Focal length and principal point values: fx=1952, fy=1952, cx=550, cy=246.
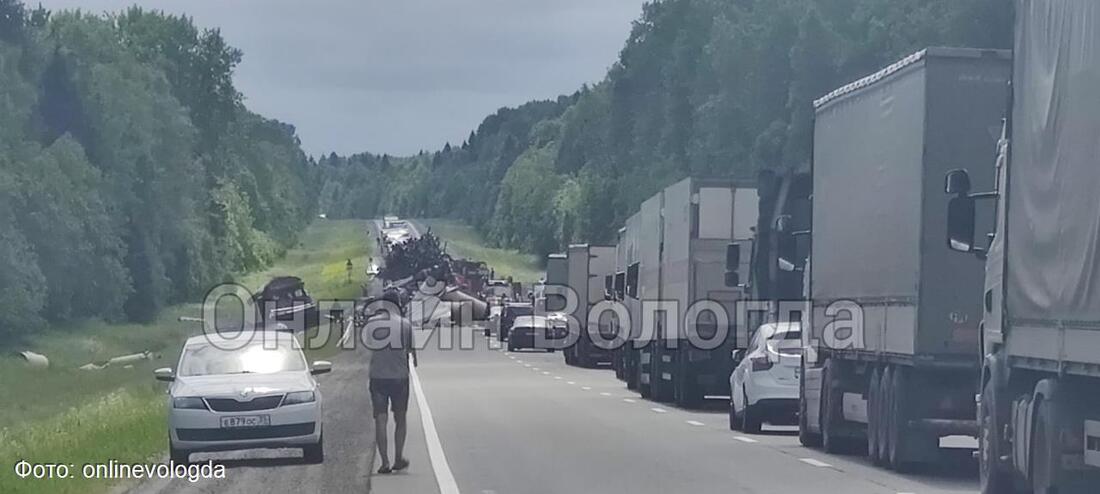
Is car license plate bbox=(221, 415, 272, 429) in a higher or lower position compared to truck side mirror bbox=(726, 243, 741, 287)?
lower

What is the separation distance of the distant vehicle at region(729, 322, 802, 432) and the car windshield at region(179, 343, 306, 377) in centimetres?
669

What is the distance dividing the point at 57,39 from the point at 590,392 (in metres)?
58.3

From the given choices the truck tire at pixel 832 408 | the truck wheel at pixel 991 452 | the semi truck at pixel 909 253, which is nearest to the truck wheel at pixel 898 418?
the semi truck at pixel 909 253

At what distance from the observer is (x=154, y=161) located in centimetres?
9356

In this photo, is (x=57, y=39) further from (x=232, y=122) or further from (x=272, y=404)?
(x=272, y=404)

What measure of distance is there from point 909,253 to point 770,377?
7227mm

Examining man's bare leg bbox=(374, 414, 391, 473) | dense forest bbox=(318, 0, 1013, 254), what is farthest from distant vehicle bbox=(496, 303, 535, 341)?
man's bare leg bbox=(374, 414, 391, 473)

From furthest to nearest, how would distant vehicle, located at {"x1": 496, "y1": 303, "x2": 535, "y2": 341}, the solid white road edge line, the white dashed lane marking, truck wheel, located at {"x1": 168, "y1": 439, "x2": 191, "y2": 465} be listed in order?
distant vehicle, located at {"x1": 496, "y1": 303, "x2": 535, "y2": 341} → the white dashed lane marking → truck wheel, located at {"x1": 168, "y1": 439, "x2": 191, "y2": 465} → the solid white road edge line

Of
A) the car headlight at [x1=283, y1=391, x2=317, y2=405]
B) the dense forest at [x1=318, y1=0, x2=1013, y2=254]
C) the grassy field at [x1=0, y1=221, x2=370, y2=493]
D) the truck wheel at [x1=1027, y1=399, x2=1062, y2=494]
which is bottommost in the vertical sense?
the grassy field at [x1=0, y1=221, x2=370, y2=493]

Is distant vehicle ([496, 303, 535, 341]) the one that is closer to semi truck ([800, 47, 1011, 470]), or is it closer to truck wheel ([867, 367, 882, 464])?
semi truck ([800, 47, 1011, 470])

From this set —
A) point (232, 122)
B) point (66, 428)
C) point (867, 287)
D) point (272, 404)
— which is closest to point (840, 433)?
point (867, 287)

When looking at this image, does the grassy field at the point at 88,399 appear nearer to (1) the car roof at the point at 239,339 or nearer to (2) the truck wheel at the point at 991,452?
(1) the car roof at the point at 239,339

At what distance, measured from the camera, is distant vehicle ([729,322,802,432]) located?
25594 mm

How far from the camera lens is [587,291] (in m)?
57.3
